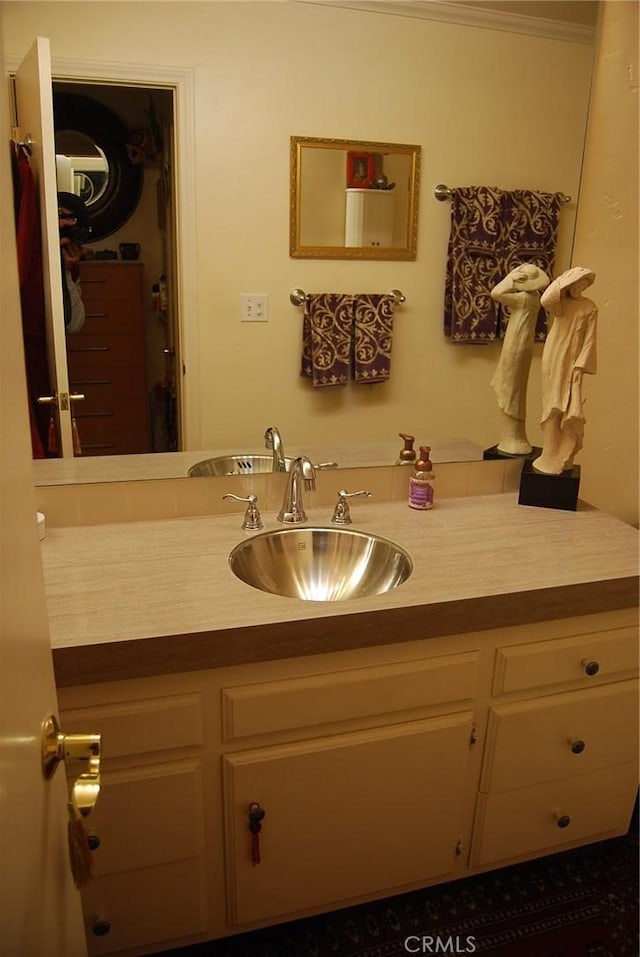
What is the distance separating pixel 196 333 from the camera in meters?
1.59

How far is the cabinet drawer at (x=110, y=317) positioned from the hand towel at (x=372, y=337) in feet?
1.78

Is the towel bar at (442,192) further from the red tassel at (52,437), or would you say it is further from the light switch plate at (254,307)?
the red tassel at (52,437)

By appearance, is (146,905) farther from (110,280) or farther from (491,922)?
(110,280)

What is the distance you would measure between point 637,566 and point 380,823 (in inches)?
30.2

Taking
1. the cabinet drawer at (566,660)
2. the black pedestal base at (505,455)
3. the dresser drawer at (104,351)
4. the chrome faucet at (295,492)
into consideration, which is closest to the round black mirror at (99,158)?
the dresser drawer at (104,351)

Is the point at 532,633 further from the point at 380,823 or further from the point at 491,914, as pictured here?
the point at 491,914

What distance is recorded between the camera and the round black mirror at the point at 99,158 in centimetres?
138

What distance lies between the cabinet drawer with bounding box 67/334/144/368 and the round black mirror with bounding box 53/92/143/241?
0.25 meters

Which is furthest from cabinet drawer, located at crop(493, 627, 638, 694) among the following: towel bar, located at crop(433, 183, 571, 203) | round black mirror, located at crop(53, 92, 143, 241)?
round black mirror, located at crop(53, 92, 143, 241)

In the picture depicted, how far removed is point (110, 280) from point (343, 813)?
121 centimetres

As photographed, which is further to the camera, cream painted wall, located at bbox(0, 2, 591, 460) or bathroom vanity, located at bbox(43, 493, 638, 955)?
cream painted wall, located at bbox(0, 2, 591, 460)

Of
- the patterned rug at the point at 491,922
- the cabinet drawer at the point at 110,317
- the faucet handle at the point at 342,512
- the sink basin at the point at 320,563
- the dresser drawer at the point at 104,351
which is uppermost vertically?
the cabinet drawer at the point at 110,317

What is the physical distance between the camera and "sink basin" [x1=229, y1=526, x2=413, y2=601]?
1.51m

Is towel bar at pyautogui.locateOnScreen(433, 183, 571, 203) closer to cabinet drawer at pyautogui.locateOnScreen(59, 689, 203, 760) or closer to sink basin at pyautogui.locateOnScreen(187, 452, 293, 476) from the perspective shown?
sink basin at pyautogui.locateOnScreen(187, 452, 293, 476)
